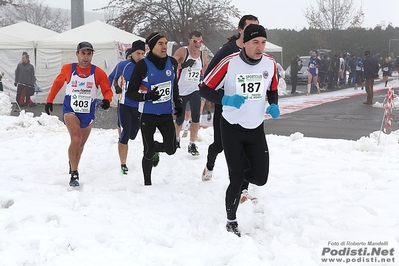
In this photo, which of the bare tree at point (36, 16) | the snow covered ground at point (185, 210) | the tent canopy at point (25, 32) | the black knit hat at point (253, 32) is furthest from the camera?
the bare tree at point (36, 16)

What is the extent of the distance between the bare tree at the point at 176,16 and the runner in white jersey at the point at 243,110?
1971cm

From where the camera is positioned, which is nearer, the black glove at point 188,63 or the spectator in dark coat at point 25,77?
the black glove at point 188,63

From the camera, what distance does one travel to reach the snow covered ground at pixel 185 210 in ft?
12.6

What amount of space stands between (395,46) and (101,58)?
3679cm

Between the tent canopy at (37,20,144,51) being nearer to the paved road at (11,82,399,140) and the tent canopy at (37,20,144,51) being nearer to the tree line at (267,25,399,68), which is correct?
the paved road at (11,82,399,140)

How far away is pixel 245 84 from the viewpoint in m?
4.38

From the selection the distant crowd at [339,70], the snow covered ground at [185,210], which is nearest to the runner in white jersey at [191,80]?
the snow covered ground at [185,210]

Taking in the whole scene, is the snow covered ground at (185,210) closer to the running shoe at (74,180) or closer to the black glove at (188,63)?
the running shoe at (74,180)

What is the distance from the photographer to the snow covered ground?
12.6 feet

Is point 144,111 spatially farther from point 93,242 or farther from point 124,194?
point 93,242

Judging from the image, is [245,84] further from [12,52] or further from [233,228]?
[12,52]

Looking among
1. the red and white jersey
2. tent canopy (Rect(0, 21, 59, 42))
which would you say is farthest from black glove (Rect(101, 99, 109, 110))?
tent canopy (Rect(0, 21, 59, 42))

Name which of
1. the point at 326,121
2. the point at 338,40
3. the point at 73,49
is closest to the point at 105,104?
the point at 326,121

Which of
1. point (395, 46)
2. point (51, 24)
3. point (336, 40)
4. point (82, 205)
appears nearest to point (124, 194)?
point (82, 205)
